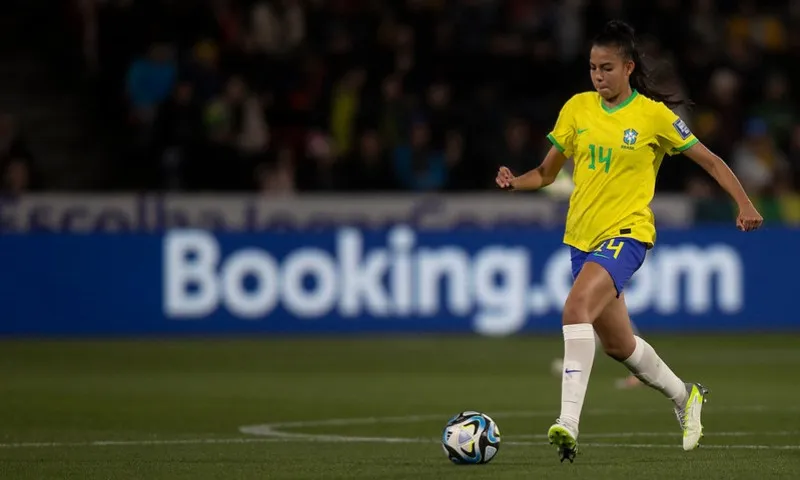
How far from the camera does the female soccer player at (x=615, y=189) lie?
861 cm

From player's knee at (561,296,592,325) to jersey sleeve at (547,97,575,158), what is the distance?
97 cm

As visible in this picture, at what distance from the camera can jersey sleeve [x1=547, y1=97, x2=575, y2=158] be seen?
9.05 metres

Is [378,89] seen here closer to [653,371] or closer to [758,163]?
[758,163]

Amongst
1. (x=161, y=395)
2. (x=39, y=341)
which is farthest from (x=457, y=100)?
(x=161, y=395)

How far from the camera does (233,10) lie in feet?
73.0

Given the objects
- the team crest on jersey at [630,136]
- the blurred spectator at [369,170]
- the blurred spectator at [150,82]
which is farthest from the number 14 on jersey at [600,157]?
the blurred spectator at [150,82]

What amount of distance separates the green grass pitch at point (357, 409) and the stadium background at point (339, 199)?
131 mm

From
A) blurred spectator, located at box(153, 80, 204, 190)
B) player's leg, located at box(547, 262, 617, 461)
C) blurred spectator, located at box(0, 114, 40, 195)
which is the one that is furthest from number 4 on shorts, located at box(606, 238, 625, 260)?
blurred spectator, located at box(153, 80, 204, 190)

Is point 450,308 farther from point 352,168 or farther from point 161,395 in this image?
point 161,395

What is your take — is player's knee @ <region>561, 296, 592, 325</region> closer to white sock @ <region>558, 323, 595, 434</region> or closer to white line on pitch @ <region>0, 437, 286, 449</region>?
white sock @ <region>558, 323, 595, 434</region>

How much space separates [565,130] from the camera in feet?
29.7

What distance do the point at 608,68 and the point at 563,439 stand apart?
1.97 meters

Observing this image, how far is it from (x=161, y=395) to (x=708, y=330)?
29.0 ft

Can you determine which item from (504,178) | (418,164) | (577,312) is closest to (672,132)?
(504,178)
